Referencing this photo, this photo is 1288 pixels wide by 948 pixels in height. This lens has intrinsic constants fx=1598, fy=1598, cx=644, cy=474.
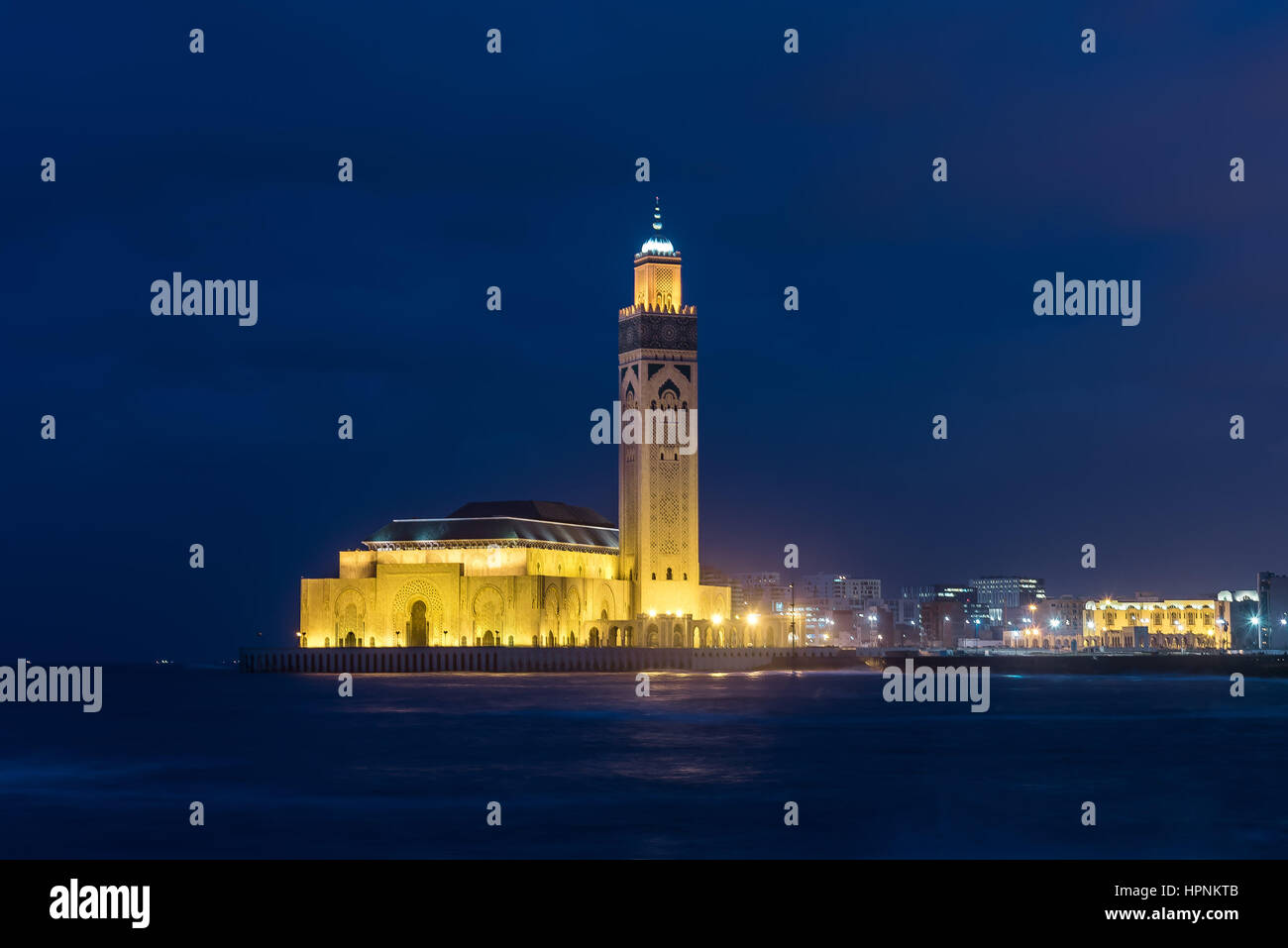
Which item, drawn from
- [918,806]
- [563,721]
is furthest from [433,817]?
[563,721]

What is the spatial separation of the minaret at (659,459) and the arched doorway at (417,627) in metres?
16.7

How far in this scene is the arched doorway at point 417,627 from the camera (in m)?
120

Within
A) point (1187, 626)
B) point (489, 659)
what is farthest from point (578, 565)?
point (1187, 626)

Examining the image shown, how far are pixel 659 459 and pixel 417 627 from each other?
74.8ft

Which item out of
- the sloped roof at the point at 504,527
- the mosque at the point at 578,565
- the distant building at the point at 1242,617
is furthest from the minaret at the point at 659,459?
the distant building at the point at 1242,617

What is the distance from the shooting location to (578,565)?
124938 mm

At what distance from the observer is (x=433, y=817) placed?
1206 inches

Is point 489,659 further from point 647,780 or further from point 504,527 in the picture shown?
point 647,780

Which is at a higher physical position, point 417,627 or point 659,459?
point 659,459

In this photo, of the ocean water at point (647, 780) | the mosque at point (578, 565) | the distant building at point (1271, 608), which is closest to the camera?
the ocean water at point (647, 780)

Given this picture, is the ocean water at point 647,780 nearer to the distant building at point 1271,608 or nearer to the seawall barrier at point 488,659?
the seawall barrier at point 488,659

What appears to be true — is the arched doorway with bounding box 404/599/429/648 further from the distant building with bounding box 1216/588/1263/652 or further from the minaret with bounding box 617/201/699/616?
the distant building with bounding box 1216/588/1263/652
